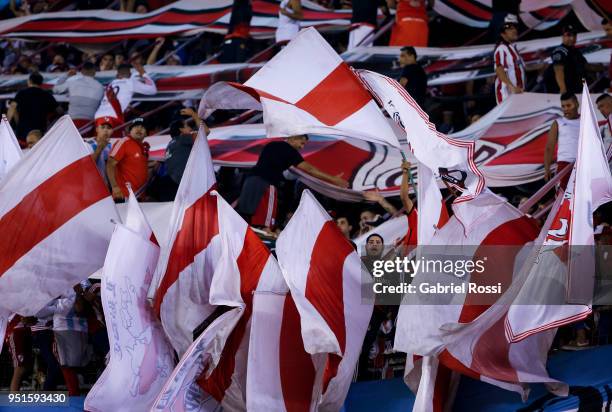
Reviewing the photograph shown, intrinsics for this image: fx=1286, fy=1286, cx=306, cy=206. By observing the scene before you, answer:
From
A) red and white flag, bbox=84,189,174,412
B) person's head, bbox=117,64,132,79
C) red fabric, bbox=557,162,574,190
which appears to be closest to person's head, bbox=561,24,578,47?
red fabric, bbox=557,162,574,190

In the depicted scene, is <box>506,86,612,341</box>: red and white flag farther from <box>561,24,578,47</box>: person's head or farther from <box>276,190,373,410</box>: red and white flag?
<box>561,24,578,47</box>: person's head

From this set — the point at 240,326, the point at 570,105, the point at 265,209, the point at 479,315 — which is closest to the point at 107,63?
the point at 265,209

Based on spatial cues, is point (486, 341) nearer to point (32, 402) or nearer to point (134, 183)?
point (32, 402)

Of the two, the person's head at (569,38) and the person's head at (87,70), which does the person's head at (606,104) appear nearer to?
the person's head at (569,38)

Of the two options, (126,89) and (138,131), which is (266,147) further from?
(126,89)

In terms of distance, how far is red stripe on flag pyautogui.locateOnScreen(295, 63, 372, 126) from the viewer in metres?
8.25

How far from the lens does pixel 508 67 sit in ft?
39.9

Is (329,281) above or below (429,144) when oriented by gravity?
below

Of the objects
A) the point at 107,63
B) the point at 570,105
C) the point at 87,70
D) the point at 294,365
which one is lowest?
the point at 294,365

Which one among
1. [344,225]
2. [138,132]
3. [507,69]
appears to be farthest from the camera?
[507,69]

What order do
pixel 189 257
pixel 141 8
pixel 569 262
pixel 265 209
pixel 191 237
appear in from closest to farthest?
1. pixel 569 262
2. pixel 189 257
3. pixel 191 237
4. pixel 265 209
5. pixel 141 8

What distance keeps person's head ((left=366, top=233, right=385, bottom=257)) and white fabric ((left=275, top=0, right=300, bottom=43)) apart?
17.4 ft

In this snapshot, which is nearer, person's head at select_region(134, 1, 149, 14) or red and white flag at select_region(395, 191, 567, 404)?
red and white flag at select_region(395, 191, 567, 404)

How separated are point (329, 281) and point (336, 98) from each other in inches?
47.0
